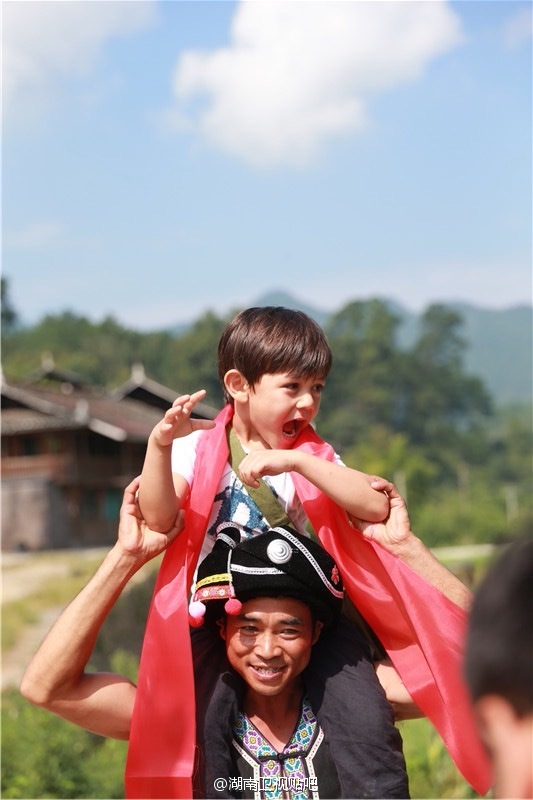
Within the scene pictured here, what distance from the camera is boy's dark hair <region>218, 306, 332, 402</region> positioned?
119 inches

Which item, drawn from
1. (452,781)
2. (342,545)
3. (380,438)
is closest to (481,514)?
(380,438)

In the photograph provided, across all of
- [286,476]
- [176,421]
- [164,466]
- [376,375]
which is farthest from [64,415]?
[376,375]

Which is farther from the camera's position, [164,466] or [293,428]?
[293,428]

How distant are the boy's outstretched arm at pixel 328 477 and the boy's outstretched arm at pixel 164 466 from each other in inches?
7.8

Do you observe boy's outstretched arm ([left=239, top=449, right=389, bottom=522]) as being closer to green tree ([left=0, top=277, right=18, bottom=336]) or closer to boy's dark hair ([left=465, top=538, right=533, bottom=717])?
boy's dark hair ([left=465, top=538, right=533, bottom=717])

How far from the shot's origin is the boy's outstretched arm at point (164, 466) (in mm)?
2795

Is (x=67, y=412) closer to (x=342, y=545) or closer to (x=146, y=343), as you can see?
(x=342, y=545)

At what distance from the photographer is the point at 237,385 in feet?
10.3

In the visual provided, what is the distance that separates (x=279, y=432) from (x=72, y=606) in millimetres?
779

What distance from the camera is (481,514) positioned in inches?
1519

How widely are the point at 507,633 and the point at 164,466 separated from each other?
1604 millimetres

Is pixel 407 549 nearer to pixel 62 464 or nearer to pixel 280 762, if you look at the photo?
pixel 280 762

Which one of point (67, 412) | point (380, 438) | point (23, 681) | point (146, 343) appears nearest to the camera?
point (23, 681)

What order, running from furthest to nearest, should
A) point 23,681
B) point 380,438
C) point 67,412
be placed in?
point 380,438
point 67,412
point 23,681
